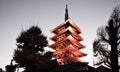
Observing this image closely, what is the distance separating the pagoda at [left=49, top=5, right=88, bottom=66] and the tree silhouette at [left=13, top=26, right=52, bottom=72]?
15437mm

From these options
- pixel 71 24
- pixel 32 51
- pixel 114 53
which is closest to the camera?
pixel 114 53

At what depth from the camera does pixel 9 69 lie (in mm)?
17141

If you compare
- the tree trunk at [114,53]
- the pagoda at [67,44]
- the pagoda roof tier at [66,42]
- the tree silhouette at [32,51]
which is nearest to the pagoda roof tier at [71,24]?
the pagoda at [67,44]

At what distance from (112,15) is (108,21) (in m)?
0.89

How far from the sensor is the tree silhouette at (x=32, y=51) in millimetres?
24281

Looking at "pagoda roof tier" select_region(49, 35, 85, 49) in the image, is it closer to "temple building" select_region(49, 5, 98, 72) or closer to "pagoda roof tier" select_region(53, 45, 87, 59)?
"temple building" select_region(49, 5, 98, 72)

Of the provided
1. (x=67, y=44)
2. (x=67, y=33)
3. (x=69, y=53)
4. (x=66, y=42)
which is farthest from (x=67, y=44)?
(x=67, y=33)

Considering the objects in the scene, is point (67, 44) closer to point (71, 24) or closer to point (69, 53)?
point (69, 53)

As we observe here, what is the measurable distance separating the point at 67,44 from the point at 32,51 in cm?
2044

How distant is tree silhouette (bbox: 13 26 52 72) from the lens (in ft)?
79.7

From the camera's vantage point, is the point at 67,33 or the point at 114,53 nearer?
the point at 114,53

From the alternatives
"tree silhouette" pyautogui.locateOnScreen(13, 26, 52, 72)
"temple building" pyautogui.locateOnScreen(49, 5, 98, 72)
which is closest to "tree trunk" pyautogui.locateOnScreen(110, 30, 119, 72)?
"tree silhouette" pyautogui.locateOnScreen(13, 26, 52, 72)

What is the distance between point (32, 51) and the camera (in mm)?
24891

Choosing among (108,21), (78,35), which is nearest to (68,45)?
(78,35)
